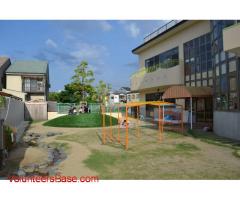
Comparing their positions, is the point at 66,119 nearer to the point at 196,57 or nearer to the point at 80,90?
the point at 196,57

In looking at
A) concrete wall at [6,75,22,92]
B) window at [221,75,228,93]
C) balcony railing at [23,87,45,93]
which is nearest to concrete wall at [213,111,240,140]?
window at [221,75,228,93]

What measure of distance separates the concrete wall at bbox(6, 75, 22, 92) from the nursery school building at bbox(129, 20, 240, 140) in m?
17.5

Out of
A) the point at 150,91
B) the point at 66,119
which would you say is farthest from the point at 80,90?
the point at 66,119

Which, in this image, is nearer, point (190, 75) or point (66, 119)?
point (190, 75)

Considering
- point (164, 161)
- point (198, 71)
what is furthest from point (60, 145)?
point (198, 71)

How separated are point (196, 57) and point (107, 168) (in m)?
14.7

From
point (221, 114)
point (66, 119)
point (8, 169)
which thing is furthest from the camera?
point (66, 119)

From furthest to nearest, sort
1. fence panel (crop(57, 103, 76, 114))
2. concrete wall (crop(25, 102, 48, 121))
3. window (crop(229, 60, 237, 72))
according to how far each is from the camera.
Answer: fence panel (crop(57, 103, 76, 114)) < concrete wall (crop(25, 102, 48, 121)) < window (crop(229, 60, 237, 72))

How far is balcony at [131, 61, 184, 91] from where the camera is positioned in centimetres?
2141

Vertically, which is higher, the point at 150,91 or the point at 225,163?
the point at 150,91

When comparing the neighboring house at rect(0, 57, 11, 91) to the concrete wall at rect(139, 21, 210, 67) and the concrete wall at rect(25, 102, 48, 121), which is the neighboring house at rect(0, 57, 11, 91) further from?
the concrete wall at rect(139, 21, 210, 67)

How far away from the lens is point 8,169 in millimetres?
7508

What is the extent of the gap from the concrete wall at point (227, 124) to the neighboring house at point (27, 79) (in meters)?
29.0

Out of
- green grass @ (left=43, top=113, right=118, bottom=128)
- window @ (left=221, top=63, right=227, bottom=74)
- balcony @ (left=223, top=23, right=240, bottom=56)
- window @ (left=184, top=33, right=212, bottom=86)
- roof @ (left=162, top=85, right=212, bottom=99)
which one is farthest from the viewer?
green grass @ (left=43, top=113, right=118, bottom=128)
